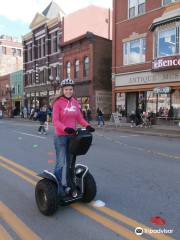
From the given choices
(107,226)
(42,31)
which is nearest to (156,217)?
(107,226)

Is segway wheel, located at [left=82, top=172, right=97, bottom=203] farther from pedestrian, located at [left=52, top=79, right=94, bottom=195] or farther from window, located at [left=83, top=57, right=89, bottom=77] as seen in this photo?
window, located at [left=83, top=57, right=89, bottom=77]

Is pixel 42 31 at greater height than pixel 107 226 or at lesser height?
greater

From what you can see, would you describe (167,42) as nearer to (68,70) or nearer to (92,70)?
(92,70)

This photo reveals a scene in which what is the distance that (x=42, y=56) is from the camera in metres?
43.8

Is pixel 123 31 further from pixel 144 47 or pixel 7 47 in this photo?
pixel 7 47

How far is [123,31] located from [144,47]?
131 inches

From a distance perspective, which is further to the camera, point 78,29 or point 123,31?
A: point 78,29

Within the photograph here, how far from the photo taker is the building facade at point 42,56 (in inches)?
1592

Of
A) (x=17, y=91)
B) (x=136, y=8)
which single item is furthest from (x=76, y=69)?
(x=17, y=91)

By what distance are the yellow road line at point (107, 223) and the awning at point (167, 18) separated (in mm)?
20986

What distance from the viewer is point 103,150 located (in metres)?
11.2

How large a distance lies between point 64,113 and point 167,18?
2111cm

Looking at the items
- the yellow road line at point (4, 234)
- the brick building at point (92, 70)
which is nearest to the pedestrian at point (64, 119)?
the yellow road line at point (4, 234)

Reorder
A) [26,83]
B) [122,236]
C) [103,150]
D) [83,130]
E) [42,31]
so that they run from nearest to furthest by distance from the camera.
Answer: [122,236]
[83,130]
[103,150]
[42,31]
[26,83]
